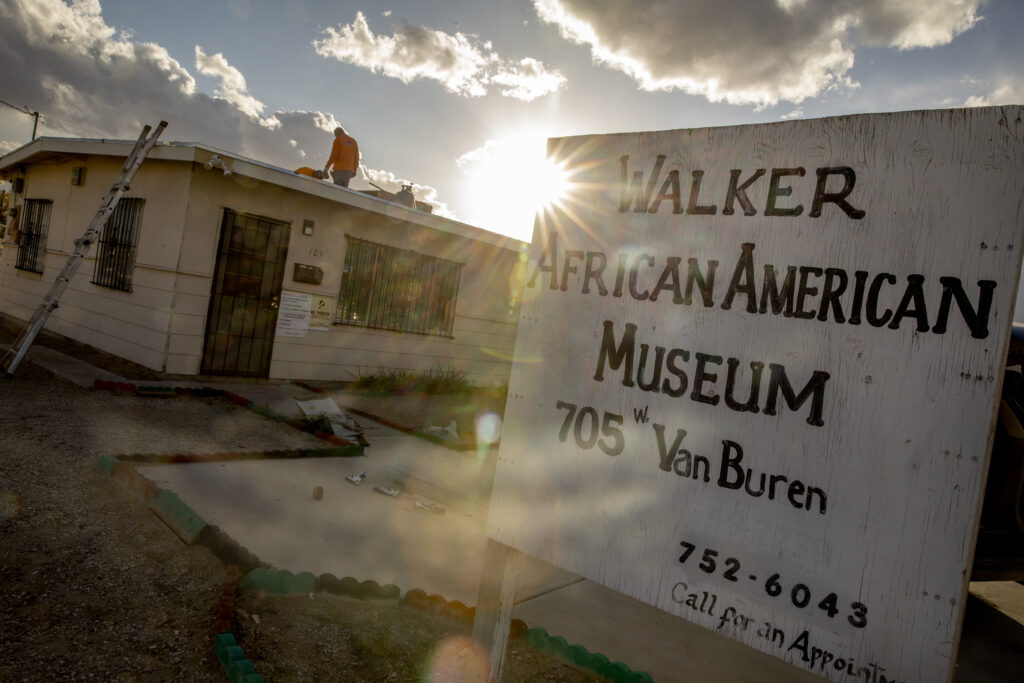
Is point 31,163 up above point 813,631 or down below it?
above

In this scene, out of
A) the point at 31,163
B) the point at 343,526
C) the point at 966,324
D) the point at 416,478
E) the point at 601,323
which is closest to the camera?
the point at 966,324

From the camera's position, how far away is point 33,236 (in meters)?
11.8

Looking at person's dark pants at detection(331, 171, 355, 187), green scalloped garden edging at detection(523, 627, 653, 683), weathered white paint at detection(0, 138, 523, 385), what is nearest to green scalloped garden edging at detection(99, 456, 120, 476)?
green scalloped garden edging at detection(523, 627, 653, 683)

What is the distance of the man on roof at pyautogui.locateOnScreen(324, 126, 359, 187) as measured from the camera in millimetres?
10945

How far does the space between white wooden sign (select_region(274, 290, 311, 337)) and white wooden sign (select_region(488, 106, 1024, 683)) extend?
26.6 feet

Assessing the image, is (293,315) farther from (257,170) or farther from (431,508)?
(431,508)

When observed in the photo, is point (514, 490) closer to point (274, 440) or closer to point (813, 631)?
point (813, 631)

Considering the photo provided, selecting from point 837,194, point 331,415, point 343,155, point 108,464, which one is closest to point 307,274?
point 343,155

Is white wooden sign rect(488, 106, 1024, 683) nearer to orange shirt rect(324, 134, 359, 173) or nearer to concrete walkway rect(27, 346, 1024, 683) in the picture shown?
concrete walkway rect(27, 346, 1024, 683)

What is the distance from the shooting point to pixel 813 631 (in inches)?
51.1

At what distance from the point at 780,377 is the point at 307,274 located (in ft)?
28.5

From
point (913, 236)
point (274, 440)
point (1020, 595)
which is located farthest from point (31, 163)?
point (1020, 595)

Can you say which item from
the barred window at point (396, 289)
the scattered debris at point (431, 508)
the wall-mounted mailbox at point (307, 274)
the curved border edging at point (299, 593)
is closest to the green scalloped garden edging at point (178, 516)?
the curved border edging at point (299, 593)

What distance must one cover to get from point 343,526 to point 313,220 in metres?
6.60
